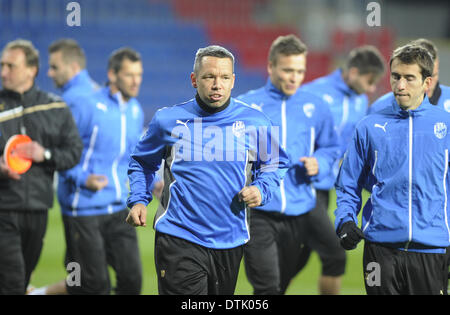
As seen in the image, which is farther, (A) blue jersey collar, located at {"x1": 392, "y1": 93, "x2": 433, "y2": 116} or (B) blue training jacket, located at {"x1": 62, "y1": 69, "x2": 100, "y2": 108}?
(B) blue training jacket, located at {"x1": 62, "y1": 69, "x2": 100, "y2": 108}

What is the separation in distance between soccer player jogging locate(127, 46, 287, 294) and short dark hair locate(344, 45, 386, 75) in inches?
112

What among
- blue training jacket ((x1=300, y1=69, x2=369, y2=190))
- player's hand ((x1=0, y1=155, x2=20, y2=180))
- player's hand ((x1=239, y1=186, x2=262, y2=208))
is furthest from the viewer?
blue training jacket ((x1=300, y1=69, x2=369, y2=190))

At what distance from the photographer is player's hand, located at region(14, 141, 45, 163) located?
5430 mm

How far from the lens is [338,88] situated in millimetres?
7262

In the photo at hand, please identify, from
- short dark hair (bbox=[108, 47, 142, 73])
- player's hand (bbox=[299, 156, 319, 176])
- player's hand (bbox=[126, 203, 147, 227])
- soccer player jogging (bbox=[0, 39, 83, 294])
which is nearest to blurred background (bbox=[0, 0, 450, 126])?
short dark hair (bbox=[108, 47, 142, 73])

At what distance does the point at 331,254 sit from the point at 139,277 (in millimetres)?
1732

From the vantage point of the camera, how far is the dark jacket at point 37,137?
546 cm

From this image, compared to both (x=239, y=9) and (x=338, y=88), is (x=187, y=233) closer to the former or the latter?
(x=338, y=88)

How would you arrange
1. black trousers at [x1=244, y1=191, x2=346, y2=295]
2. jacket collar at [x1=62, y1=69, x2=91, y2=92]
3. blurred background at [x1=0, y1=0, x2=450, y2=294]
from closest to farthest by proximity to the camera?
black trousers at [x1=244, y1=191, x2=346, y2=295], jacket collar at [x1=62, y1=69, x2=91, y2=92], blurred background at [x1=0, y1=0, x2=450, y2=294]

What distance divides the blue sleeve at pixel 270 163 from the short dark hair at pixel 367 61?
2.72m

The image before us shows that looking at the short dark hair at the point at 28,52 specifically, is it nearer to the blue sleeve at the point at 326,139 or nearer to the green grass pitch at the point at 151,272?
the blue sleeve at the point at 326,139

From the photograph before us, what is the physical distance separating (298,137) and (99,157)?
5.98ft

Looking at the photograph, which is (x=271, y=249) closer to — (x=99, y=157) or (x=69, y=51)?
(x=99, y=157)

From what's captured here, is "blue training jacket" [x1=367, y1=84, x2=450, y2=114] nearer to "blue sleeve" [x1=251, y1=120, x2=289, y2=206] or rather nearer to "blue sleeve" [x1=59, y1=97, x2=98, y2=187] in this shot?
"blue sleeve" [x1=251, y1=120, x2=289, y2=206]
